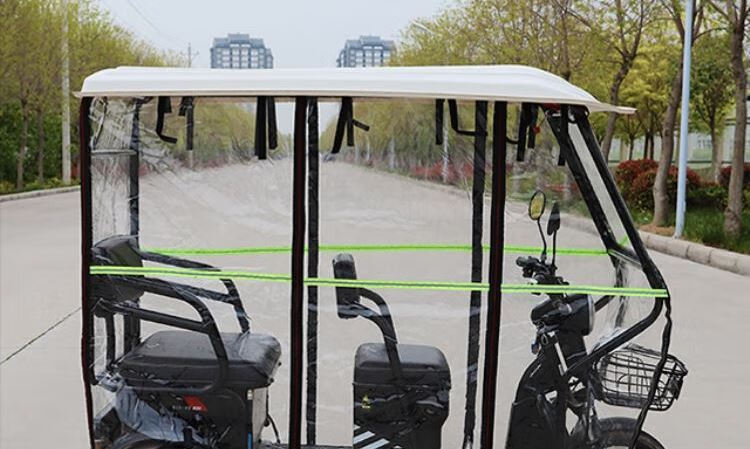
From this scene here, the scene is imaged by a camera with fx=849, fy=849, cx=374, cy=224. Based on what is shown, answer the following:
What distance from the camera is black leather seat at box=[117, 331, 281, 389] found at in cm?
288

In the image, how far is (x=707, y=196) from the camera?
15.9m

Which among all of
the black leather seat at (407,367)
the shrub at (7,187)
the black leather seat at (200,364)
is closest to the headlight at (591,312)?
the black leather seat at (407,367)

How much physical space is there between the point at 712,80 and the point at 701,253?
10077mm

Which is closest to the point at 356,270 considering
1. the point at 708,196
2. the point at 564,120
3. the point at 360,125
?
the point at 360,125

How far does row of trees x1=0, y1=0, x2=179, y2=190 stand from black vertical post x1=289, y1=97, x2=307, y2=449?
18033 mm

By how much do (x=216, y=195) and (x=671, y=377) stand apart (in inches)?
65.4

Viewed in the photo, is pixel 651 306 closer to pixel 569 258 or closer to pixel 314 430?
pixel 569 258

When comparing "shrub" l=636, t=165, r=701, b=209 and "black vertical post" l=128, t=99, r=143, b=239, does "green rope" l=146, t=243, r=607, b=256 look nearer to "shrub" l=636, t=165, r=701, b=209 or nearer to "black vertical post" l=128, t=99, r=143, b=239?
"black vertical post" l=128, t=99, r=143, b=239

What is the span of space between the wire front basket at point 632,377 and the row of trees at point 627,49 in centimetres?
948

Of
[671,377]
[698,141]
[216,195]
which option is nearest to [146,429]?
[216,195]

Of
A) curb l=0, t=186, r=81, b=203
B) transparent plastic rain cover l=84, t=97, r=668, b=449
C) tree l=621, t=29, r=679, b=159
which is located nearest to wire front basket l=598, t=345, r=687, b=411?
transparent plastic rain cover l=84, t=97, r=668, b=449

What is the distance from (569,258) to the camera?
117 inches

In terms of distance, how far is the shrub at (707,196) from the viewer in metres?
15.7

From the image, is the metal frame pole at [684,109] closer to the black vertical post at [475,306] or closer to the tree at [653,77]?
the tree at [653,77]
